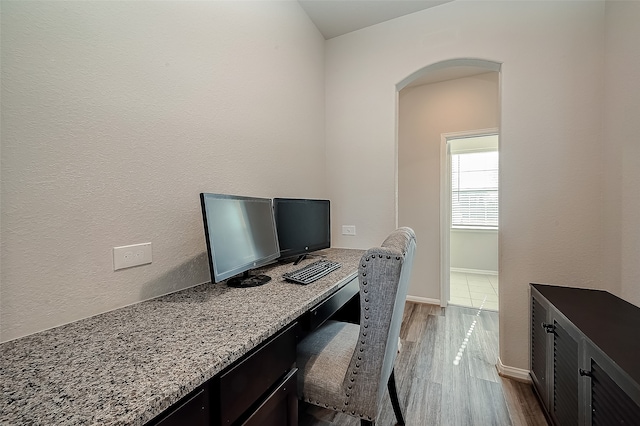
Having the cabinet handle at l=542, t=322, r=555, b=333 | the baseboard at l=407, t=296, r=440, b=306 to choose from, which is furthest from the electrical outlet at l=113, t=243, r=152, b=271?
the baseboard at l=407, t=296, r=440, b=306

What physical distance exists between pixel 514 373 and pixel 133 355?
99.3 inches

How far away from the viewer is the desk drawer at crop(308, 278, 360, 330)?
1.18 metres

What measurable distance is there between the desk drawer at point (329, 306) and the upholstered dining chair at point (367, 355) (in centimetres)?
17

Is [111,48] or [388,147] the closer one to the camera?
[111,48]

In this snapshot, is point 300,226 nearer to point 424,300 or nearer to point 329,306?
point 329,306

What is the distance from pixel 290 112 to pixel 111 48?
130cm

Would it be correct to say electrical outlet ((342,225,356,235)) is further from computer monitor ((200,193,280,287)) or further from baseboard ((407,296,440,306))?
baseboard ((407,296,440,306))

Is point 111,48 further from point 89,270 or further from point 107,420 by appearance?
point 107,420

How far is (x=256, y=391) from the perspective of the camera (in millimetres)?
871

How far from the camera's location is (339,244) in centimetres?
269

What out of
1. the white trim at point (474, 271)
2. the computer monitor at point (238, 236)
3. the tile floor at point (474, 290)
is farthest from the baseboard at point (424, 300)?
the computer monitor at point (238, 236)

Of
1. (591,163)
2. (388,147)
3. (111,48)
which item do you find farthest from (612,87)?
(111,48)

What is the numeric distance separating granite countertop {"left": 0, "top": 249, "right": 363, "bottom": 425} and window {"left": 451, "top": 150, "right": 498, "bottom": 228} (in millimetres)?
4753

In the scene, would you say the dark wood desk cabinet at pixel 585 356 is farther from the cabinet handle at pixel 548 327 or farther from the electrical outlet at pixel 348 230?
the electrical outlet at pixel 348 230
